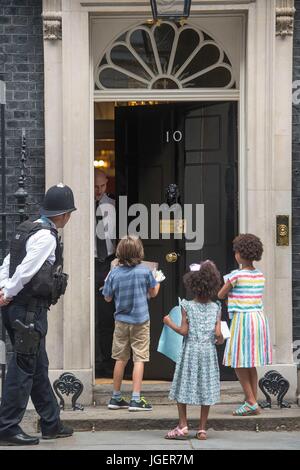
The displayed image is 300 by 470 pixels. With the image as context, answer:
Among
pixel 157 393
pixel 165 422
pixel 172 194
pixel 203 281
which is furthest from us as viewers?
pixel 172 194

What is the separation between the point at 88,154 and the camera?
994 cm

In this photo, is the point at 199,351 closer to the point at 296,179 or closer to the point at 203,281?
the point at 203,281

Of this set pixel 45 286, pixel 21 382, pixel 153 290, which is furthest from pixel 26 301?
pixel 153 290

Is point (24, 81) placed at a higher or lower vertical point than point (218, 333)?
higher

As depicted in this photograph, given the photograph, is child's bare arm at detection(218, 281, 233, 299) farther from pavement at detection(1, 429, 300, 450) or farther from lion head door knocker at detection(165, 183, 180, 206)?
lion head door knocker at detection(165, 183, 180, 206)

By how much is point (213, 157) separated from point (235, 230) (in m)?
0.73

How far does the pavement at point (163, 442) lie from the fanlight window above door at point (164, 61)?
3.36 metres

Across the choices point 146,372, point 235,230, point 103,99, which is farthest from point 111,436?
point 103,99

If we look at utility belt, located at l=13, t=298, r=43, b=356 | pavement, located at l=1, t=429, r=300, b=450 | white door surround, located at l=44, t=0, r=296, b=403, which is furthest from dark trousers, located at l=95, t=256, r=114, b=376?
utility belt, located at l=13, t=298, r=43, b=356

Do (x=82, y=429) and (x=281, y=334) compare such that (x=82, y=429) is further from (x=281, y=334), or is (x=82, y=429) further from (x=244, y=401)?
(x=281, y=334)

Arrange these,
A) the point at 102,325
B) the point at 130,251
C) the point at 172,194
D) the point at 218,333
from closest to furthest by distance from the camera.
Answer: the point at 218,333, the point at 130,251, the point at 172,194, the point at 102,325

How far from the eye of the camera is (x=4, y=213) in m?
9.68

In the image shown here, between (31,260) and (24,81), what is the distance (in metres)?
2.58

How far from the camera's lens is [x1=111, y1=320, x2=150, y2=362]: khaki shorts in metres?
9.51
